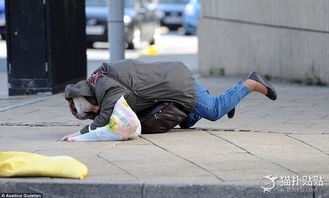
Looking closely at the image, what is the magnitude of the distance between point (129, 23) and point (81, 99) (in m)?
16.2

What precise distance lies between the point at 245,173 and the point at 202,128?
6.74ft

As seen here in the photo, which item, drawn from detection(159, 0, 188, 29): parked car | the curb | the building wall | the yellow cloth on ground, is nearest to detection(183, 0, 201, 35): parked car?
detection(159, 0, 188, 29): parked car

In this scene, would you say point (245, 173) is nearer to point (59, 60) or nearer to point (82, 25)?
point (59, 60)

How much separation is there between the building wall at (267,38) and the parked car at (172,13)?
1831 centimetres

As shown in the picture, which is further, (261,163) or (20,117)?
(20,117)

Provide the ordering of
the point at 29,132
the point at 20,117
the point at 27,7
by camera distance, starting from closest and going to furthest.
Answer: the point at 29,132
the point at 20,117
the point at 27,7

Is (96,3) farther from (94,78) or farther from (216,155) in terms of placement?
(216,155)

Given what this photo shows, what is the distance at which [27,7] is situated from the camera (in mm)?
11500

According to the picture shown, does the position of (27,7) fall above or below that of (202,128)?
above

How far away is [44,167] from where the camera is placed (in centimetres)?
645

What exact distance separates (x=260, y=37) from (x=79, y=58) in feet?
10.5

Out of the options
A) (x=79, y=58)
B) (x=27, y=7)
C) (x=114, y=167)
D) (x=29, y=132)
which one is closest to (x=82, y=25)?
(x=79, y=58)

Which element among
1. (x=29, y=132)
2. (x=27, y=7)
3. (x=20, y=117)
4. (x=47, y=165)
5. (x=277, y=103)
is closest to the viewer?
(x=47, y=165)

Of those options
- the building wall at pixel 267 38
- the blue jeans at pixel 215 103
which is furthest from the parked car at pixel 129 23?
the blue jeans at pixel 215 103
